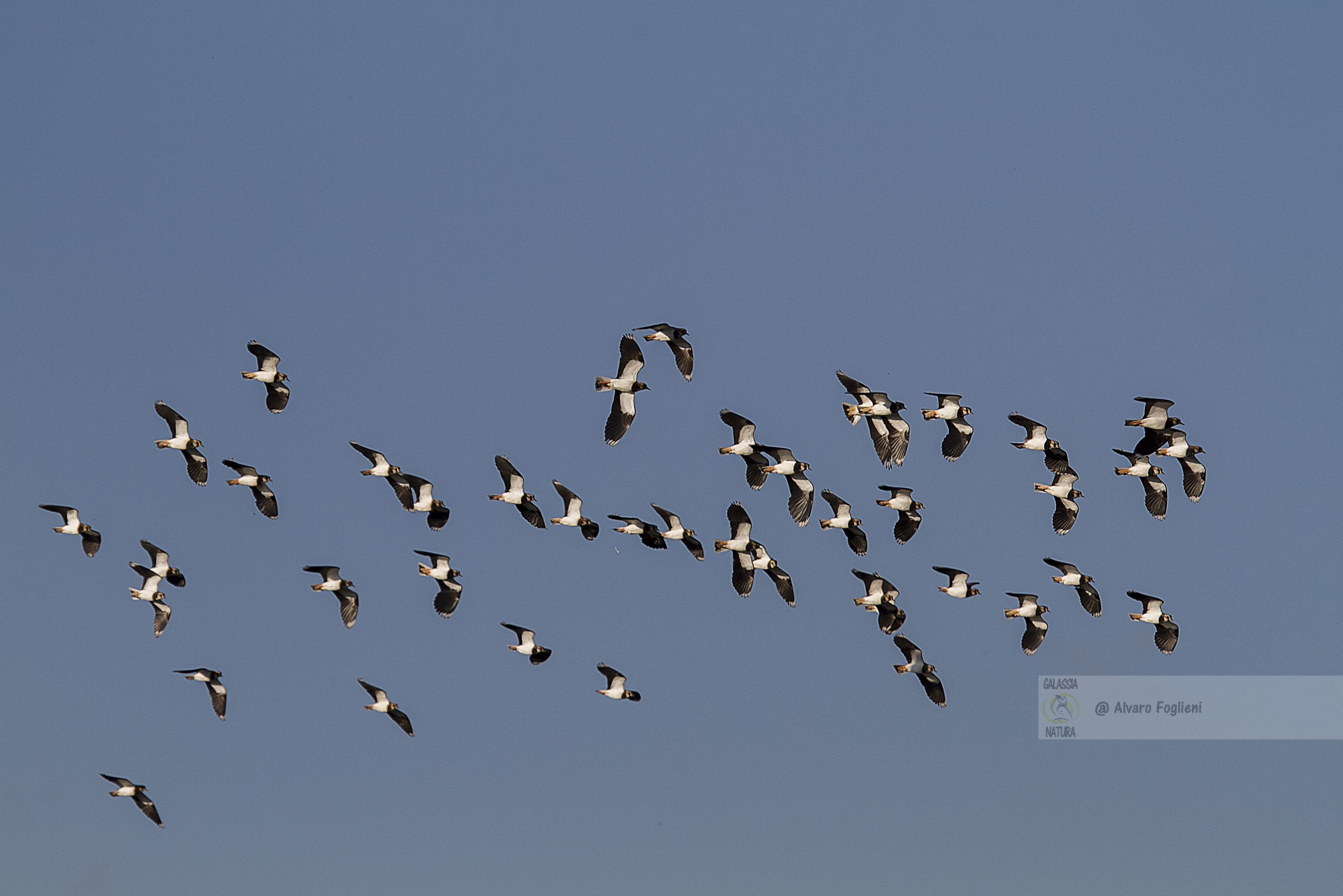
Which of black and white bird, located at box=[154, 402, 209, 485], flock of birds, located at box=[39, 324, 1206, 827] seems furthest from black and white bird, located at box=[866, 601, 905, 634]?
black and white bird, located at box=[154, 402, 209, 485]

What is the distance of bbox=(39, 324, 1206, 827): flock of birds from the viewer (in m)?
72.3

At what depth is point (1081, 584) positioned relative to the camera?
76.0 m

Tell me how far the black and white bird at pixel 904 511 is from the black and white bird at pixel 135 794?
2478 cm

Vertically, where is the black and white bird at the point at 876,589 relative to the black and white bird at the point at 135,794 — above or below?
above

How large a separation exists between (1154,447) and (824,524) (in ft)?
35.0

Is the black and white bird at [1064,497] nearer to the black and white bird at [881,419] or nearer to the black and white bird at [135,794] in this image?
the black and white bird at [881,419]

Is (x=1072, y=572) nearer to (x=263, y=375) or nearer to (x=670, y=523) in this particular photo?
(x=670, y=523)

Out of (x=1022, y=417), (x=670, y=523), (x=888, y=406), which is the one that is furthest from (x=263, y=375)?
(x=1022, y=417)

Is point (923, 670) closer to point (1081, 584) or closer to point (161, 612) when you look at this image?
point (1081, 584)

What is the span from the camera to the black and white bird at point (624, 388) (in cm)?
6981

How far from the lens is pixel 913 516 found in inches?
2990

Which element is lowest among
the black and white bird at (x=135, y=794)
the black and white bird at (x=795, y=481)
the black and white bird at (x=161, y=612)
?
the black and white bird at (x=135, y=794)

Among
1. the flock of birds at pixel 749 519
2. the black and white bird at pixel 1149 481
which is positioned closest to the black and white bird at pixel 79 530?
the flock of birds at pixel 749 519

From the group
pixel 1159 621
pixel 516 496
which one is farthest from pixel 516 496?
pixel 1159 621
